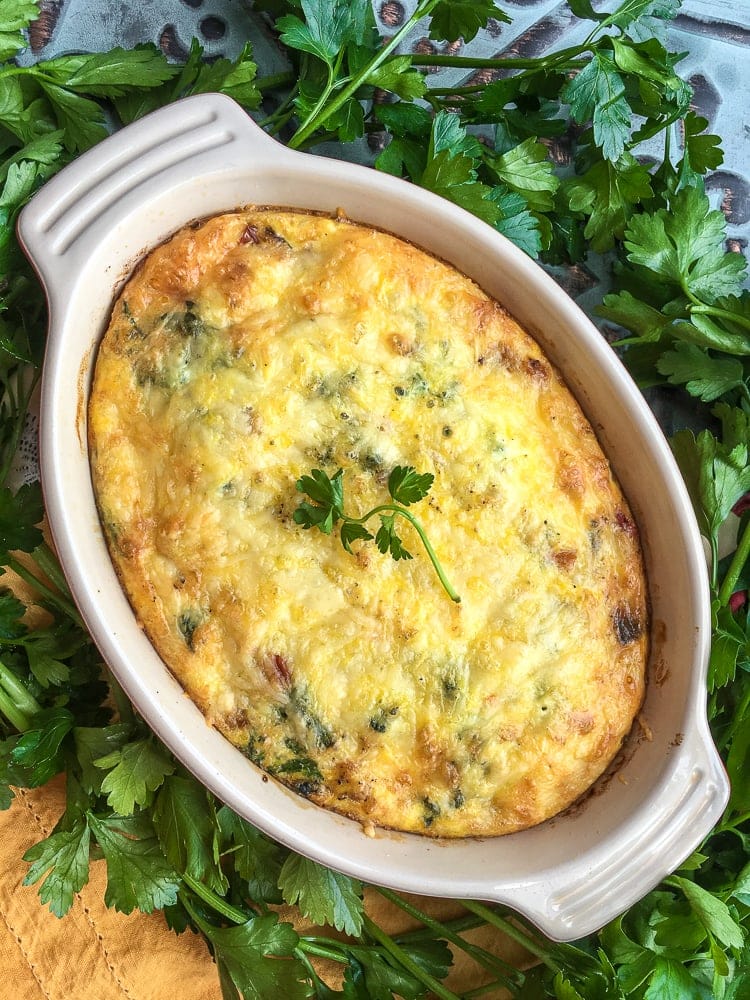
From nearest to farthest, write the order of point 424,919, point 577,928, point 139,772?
point 577,928
point 139,772
point 424,919

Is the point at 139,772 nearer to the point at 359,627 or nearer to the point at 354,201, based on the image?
the point at 359,627

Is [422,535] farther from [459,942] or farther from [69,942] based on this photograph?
[69,942]

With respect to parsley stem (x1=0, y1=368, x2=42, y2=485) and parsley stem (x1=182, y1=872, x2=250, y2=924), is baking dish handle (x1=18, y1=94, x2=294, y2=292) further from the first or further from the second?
parsley stem (x1=182, y1=872, x2=250, y2=924)

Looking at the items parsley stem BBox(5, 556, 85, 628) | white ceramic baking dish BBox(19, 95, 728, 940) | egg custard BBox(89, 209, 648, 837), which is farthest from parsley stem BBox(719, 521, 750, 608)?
parsley stem BBox(5, 556, 85, 628)

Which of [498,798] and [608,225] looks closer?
[498,798]

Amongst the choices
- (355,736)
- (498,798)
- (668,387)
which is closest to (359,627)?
(355,736)

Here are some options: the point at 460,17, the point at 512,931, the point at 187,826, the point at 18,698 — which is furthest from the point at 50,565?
the point at 460,17

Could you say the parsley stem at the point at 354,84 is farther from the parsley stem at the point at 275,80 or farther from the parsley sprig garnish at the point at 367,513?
the parsley sprig garnish at the point at 367,513
